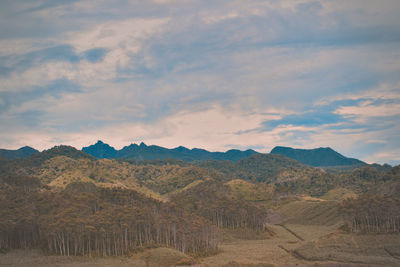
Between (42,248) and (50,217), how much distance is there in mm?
10537

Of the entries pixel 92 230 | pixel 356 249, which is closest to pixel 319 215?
pixel 356 249

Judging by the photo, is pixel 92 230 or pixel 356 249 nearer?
pixel 356 249

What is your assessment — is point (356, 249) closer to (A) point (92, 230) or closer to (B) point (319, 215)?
(A) point (92, 230)

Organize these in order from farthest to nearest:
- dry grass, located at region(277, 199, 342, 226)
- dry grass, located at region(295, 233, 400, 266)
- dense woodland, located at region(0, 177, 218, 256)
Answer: dry grass, located at region(277, 199, 342, 226) → dense woodland, located at region(0, 177, 218, 256) → dry grass, located at region(295, 233, 400, 266)

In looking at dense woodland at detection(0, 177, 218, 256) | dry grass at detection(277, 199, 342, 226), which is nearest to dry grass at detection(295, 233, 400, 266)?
dense woodland at detection(0, 177, 218, 256)

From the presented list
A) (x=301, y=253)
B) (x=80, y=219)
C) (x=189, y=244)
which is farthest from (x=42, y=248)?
(x=301, y=253)

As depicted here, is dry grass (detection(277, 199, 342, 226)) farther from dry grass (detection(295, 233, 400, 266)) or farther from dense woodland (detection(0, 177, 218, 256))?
dense woodland (detection(0, 177, 218, 256))

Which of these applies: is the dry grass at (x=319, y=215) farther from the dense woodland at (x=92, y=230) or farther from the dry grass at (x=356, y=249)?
the dense woodland at (x=92, y=230)

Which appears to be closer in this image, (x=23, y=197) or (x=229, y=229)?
(x=23, y=197)

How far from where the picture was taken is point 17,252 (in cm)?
10438

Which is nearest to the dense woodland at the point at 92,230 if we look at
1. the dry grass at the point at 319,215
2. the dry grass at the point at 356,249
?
the dry grass at the point at 356,249

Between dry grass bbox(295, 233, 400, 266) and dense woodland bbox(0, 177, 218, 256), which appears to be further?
dense woodland bbox(0, 177, 218, 256)

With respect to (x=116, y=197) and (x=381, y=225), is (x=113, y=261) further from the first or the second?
(x=381, y=225)

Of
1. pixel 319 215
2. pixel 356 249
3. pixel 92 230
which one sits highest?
pixel 92 230
